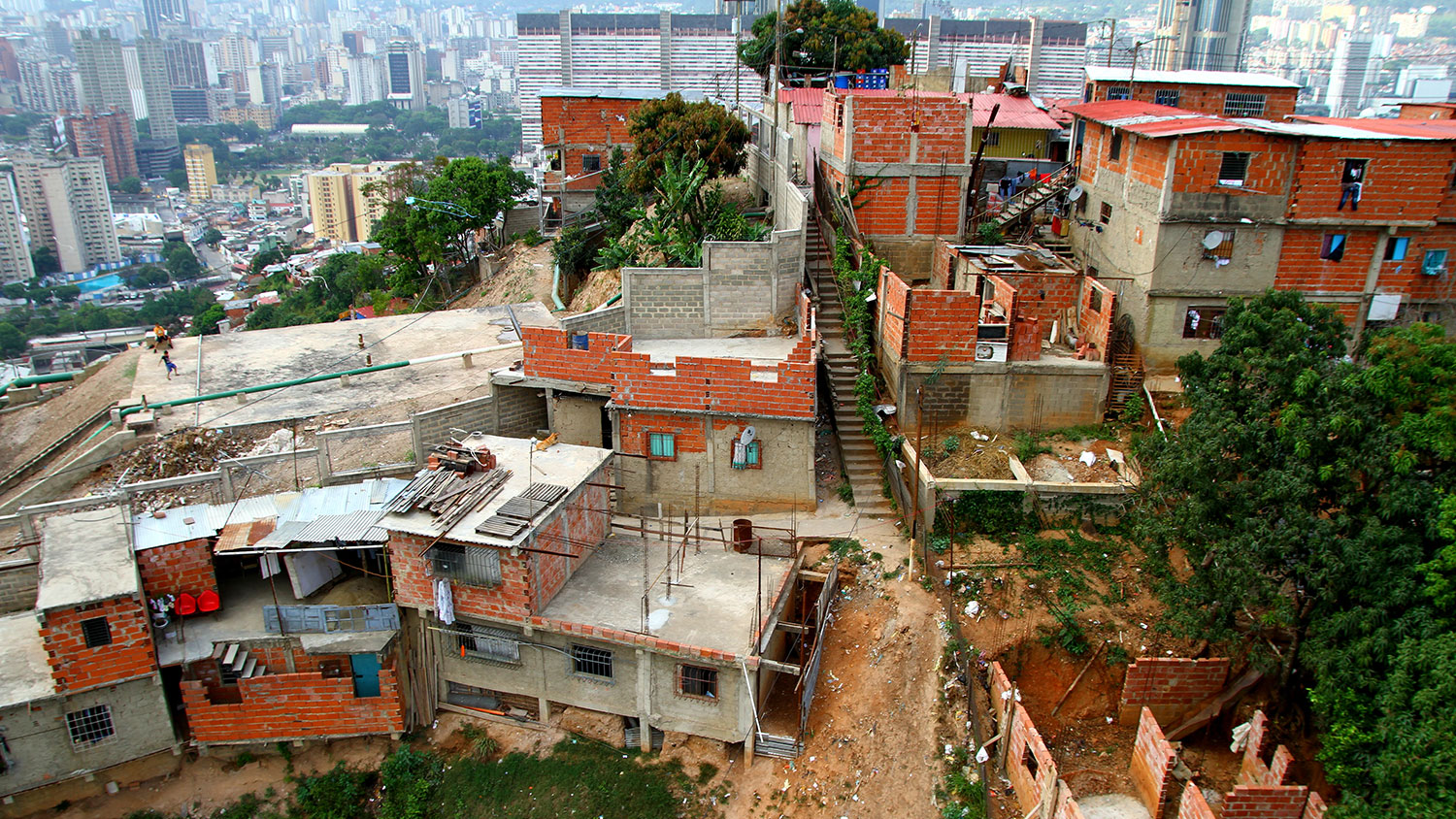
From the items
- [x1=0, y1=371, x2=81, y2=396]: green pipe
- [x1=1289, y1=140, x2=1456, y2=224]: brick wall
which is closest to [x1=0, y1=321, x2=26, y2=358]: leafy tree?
[x1=0, y1=371, x2=81, y2=396]: green pipe

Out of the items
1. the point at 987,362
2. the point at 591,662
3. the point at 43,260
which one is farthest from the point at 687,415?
the point at 43,260

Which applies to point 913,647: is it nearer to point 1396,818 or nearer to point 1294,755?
point 1294,755

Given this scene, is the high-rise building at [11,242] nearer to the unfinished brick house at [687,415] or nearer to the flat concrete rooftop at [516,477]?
the unfinished brick house at [687,415]

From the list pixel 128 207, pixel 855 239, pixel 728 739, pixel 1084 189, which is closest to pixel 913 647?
pixel 728 739

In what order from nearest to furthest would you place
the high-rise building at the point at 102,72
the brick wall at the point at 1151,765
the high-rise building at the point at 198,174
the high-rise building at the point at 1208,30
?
the brick wall at the point at 1151,765 → the high-rise building at the point at 1208,30 → the high-rise building at the point at 198,174 → the high-rise building at the point at 102,72

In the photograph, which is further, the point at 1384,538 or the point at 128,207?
the point at 128,207

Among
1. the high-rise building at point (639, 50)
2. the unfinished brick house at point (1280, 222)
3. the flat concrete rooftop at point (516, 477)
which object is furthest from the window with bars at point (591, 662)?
the high-rise building at point (639, 50)

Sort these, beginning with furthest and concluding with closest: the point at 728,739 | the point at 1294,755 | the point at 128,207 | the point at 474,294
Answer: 1. the point at 128,207
2. the point at 474,294
3. the point at 728,739
4. the point at 1294,755
